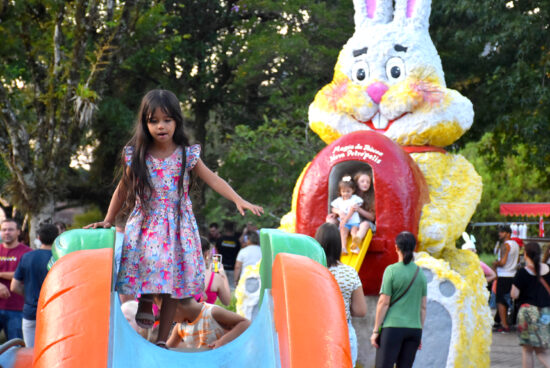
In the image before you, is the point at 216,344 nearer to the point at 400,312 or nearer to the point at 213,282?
the point at 213,282

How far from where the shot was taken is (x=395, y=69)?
9312mm

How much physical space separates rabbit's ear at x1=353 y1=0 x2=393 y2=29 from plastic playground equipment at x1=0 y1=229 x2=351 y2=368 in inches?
251

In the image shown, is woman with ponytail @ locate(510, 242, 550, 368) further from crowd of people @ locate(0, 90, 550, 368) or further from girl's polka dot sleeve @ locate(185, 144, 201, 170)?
girl's polka dot sleeve @ locate(185, 144, 201, 170)

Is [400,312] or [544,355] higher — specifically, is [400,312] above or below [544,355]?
above

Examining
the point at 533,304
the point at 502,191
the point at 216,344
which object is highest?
the point at 216,344

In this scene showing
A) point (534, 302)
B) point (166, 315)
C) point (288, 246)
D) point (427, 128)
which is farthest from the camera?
point (427, 128)

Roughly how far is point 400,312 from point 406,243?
53 centimetres

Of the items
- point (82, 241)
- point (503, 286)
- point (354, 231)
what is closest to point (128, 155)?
point (82, 241)

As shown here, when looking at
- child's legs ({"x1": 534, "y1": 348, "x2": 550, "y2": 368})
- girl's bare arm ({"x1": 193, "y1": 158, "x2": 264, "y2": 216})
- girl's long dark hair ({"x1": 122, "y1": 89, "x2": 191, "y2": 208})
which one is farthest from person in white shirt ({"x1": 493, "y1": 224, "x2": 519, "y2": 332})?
girl's long dark hair ({"x1": 122, "y1": 89, "x2": 191, "y2": 208})

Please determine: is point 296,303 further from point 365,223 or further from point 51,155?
point 51,155

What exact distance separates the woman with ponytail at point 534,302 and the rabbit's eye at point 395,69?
2.65m

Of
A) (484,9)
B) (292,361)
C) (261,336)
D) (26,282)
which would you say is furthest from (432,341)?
(484,9)

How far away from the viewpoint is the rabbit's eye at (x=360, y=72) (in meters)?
9.43

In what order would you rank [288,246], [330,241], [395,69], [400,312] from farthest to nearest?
[395,69] → [400,312] → [330,241] → [288,246]
